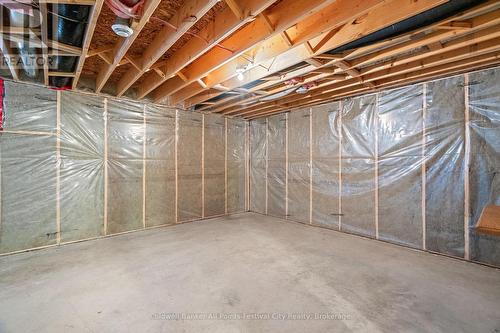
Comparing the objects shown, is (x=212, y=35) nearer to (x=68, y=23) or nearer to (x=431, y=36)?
(x=68, y=23)

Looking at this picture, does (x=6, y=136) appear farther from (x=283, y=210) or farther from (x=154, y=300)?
(x=283, y=210)

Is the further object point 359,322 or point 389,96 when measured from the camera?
point 389,96

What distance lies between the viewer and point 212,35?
7.16 ft

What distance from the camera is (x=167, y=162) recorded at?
457 cm

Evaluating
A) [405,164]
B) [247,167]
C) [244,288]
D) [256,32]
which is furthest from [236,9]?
[247,167]

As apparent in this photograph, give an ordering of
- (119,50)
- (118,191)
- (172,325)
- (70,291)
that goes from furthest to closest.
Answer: (118,191), (119,50), (70,291), (172,325)

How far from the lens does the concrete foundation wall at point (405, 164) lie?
288 cm

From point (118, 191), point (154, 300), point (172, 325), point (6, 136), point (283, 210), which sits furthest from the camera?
point (283, 210)

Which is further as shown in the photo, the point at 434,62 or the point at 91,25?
the point at 434,62

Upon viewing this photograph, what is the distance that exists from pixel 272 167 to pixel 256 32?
3530mm

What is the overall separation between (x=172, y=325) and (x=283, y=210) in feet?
12.2

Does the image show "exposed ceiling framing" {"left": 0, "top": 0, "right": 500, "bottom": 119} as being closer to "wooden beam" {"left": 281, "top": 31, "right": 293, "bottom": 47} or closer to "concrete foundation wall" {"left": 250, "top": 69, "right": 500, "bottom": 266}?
"wooden beam" {"left": 281, "top": 31, "right": 293, "bottom": 47}

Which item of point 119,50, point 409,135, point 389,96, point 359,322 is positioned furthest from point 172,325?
point 389,96

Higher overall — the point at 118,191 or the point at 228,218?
the point at 118,191
